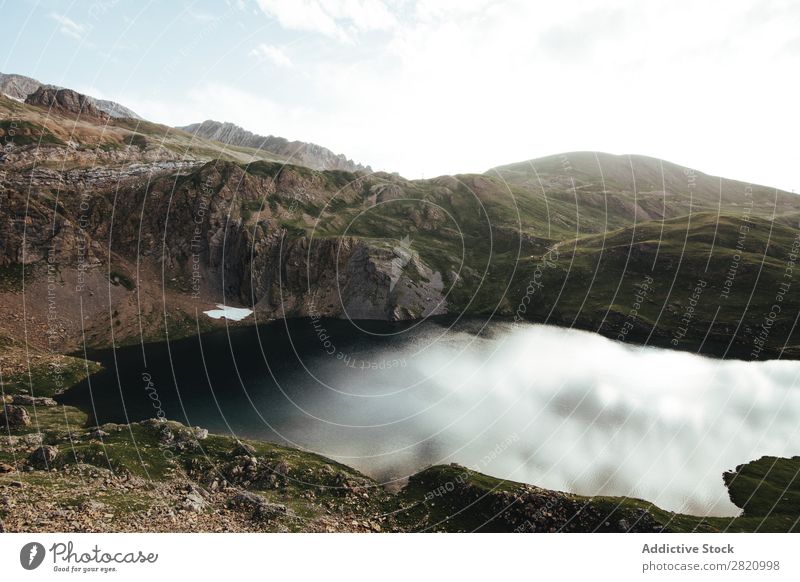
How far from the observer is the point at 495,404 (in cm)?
6275

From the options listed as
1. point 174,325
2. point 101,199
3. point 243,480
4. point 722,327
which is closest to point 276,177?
point 101,199

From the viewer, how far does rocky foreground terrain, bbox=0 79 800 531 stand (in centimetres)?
3422

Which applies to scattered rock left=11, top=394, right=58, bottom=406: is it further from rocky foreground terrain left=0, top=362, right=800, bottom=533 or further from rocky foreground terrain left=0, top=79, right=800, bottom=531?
rocky foreground terrain left=0, top=362, right=800, bottom=533

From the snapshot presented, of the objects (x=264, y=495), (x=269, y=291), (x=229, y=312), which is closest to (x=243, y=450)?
(x=264, y=495)

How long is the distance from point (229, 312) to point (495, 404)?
335ft

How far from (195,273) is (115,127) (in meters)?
103

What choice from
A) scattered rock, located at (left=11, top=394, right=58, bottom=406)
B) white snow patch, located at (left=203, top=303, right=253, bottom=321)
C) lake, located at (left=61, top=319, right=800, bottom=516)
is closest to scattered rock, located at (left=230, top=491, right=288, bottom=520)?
lake, located at (left=61, top=319, right=800, bottom=516)

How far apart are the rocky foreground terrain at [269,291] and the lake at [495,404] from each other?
529 cm

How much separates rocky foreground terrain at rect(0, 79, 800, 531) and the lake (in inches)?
208

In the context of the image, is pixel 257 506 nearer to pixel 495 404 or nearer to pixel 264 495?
pixel 264 495

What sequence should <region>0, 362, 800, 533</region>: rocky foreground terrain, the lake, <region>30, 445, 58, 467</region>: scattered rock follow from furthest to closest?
the lake < <region>30, 445, 58, 467</region>: scattered rock < <region>0, 362, 800, 533</region>: rocky foreground terrain

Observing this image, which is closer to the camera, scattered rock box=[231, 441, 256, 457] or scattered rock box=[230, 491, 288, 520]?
scattered rock box=[230, 491, 288, 520]

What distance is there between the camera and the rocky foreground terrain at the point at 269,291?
3422 cm

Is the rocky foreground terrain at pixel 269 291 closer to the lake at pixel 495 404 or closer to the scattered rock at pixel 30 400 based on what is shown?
the scattered rock at pixel 30 400
